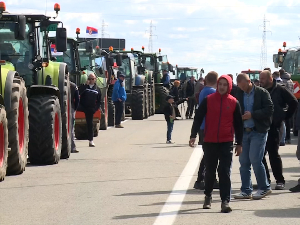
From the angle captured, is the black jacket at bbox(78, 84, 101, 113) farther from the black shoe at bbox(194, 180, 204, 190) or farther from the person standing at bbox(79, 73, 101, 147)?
the black shoe at bbox(194, 180, 204, 190)

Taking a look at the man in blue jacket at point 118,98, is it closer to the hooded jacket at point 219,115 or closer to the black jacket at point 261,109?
the black jacket at point 261,109

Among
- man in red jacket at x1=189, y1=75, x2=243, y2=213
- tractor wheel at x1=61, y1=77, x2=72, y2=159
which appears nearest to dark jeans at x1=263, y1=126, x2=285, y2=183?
man in red jacket at x1=189, y1=75, x2=243, y2=213

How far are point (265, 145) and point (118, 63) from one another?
1948 cm

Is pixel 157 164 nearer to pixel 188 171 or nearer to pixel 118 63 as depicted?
pixel 188 171

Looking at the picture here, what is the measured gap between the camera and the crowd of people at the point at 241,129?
11.2 meters

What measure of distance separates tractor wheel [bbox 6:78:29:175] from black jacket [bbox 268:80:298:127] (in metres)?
3.98

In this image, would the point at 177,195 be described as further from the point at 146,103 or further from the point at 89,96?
the point at 146,103

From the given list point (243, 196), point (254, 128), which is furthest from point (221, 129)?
point (243, 196)

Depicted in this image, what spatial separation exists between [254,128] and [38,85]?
18.3ft

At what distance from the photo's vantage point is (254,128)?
40.8ft

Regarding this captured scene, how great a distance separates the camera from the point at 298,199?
12.3m

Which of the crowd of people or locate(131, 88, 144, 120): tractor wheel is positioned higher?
the crowd of people

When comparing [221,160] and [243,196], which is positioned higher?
[221,160]

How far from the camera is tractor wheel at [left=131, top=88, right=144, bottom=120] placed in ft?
118
